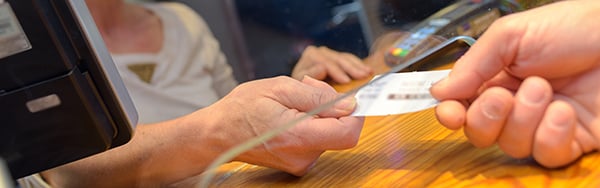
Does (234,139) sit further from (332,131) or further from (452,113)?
(452,113)

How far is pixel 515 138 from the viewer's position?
1.50 ft

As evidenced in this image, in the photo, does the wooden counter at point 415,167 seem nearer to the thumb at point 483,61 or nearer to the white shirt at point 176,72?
the thumb at point 483,61

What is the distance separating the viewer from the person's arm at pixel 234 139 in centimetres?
55

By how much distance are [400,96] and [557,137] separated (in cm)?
12

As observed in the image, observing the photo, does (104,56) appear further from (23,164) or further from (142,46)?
(142,46)

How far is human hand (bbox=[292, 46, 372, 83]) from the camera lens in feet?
2.81

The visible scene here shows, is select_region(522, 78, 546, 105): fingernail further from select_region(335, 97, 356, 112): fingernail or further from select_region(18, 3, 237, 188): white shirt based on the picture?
select_region(18, 3, 237, 188): white shirt

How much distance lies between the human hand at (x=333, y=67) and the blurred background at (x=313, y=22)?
53mm

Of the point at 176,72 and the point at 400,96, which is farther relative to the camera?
the point at 176,72

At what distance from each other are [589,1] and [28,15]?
39 centimetres

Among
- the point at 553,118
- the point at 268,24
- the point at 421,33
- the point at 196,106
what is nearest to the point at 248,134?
the point at 553,118

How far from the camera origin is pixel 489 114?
454mm

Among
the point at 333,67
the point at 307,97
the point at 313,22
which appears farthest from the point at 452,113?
the point at 313,22

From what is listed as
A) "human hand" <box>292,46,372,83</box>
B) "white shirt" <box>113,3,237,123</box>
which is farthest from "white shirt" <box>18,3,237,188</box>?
"human hand" <box>292,46,372,83</box>
